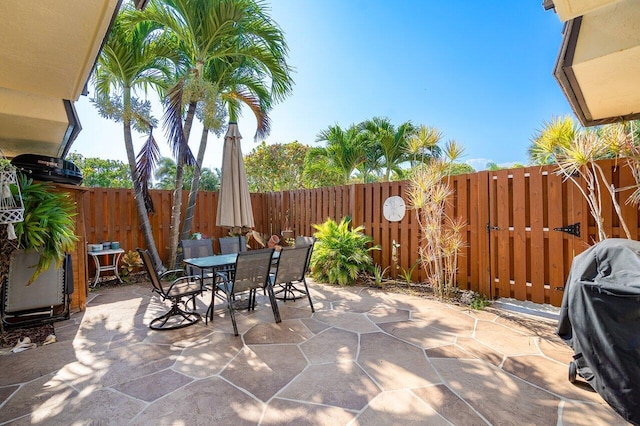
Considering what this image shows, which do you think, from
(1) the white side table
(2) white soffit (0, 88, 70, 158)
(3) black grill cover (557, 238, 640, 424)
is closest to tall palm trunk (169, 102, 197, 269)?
(1) the white side table

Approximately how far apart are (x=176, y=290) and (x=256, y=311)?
108cm

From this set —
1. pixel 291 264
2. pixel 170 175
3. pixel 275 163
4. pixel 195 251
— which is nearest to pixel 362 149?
pixel 275 163

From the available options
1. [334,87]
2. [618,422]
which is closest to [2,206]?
[618,422]

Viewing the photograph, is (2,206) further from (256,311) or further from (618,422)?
(618,422)

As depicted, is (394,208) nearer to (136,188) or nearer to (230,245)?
(230,245)

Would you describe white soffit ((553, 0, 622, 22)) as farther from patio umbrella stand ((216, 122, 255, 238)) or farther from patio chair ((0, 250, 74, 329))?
patio chair ((0, 250, 74, 329))

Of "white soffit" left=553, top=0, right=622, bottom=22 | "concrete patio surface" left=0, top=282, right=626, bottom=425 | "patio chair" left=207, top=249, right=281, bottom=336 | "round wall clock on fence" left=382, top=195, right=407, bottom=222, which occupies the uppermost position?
"white soffit" left=553, top=0, right=622, bottom=22

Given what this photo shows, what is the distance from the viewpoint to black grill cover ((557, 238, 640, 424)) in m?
1.57

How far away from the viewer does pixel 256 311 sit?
3869 mm

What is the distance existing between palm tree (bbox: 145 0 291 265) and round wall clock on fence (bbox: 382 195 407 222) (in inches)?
142

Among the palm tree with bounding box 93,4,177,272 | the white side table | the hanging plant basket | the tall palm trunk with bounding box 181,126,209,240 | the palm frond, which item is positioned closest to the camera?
the hanging plant basket

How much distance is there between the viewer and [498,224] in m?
4.16

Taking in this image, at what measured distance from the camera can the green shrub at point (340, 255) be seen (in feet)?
17.4

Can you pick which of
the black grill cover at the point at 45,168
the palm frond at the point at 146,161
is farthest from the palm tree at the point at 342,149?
the black grill cover at the point at 45,168
